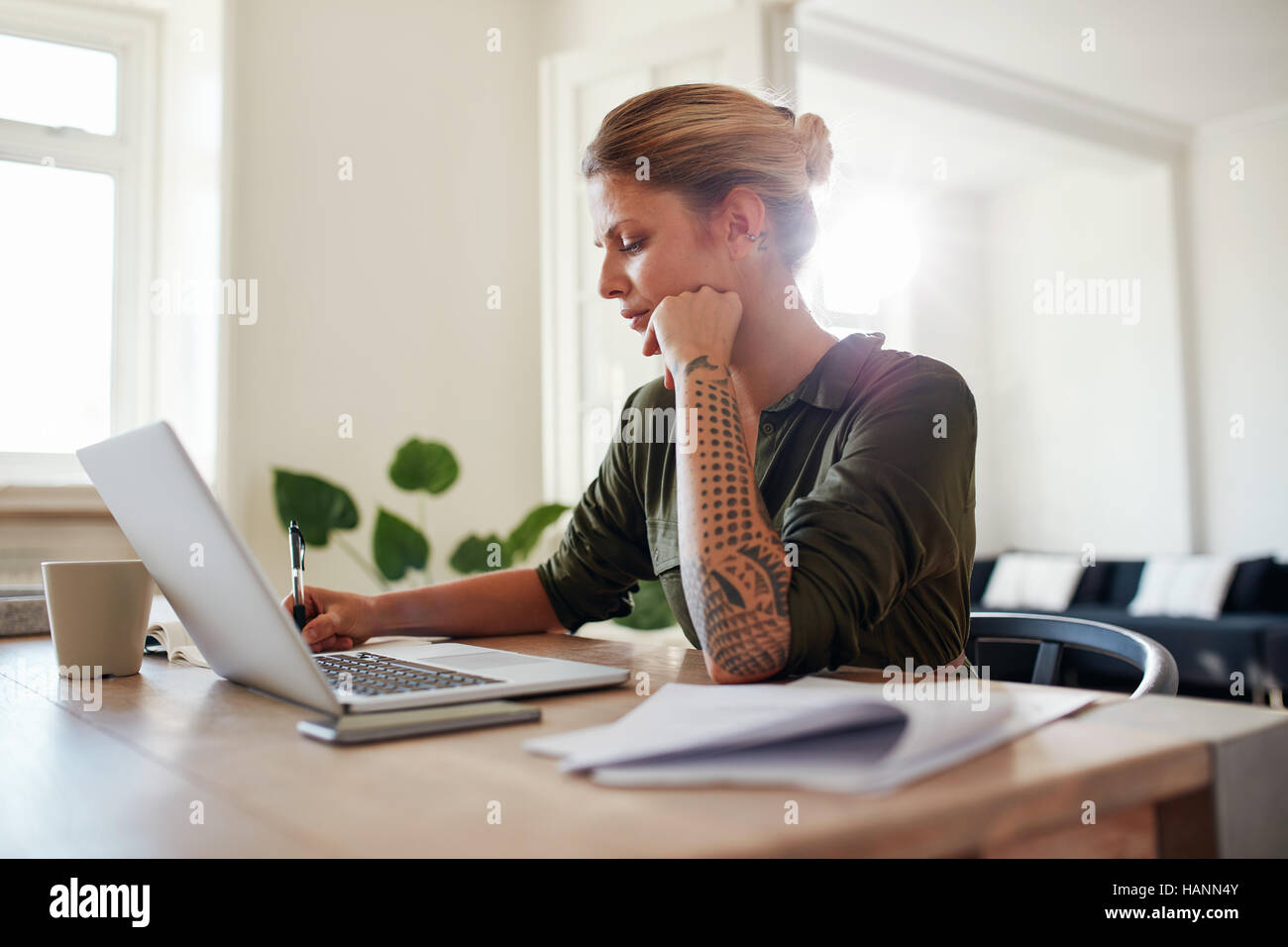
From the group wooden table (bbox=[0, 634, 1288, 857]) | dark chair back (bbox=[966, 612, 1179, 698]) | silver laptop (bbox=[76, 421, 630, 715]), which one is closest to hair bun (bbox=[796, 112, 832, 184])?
dark chair back (bbox=[966, 612, 1179, 698])

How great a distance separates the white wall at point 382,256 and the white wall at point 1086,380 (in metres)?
3.78

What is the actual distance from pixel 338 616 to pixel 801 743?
0.76 m

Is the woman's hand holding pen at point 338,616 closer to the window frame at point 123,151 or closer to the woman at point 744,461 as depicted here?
the woman at point 744,461

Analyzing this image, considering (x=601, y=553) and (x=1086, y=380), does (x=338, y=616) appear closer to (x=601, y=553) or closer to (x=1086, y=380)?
(x=601, y=553)

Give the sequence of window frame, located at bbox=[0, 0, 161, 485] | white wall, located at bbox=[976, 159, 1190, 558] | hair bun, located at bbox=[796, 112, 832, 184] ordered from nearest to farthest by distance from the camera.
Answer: hair bun, located at bbox=[796, 112, 832, 184] → window frame, located at bbox=[0, 0, 161, 485] → white wall, located at bbox=[976, 159, 1190, 558]

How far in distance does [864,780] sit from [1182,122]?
6.25m

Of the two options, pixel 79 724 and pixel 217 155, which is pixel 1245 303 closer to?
pixel 217 155

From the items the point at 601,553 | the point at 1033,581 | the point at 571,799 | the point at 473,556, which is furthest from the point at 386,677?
the point at 1033,581

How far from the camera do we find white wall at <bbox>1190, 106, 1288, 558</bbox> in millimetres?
5414

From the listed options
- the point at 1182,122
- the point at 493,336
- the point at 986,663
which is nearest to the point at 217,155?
the point at 493,336

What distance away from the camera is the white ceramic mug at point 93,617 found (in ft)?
3.29

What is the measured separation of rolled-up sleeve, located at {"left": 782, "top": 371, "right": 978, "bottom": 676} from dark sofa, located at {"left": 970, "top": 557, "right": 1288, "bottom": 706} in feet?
11.1

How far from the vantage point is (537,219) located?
395cm

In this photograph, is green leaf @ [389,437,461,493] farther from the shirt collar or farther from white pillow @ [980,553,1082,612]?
white pillow @ [980,553,1082,612]
